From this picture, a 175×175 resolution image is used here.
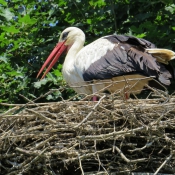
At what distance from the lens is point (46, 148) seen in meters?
5.72

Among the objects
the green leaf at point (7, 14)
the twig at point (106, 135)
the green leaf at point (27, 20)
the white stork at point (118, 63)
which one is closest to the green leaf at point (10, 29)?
the green leaf at point (27, 20)

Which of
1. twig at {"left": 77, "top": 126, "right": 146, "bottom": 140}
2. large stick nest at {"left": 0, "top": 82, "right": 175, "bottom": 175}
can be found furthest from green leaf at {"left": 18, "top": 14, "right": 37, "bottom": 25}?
twig at {"left": 77, "top": 126, "right": 146, "bottom": 140}

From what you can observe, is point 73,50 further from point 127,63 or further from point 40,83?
point 127,63

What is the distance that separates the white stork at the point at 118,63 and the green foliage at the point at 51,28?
2.03 ft

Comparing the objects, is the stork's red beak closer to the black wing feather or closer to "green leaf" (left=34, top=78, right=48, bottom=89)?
A: "green leaf" (left=34, top=78, right=48, bottom=89)

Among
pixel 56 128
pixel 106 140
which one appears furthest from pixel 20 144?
pixel 106 140

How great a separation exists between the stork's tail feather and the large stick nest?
5.71 feet

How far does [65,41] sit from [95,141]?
343cm

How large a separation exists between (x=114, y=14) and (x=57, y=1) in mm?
840

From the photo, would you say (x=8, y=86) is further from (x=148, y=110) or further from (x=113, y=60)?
(x=148, y=110)

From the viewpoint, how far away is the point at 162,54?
311 inches

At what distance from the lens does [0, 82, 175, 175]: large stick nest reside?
5.77 m

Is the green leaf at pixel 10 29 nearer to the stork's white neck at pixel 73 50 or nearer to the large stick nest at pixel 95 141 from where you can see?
the stork's white neck at pixel 73 50

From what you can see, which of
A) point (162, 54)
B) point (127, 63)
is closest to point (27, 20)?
point (127, 63)
